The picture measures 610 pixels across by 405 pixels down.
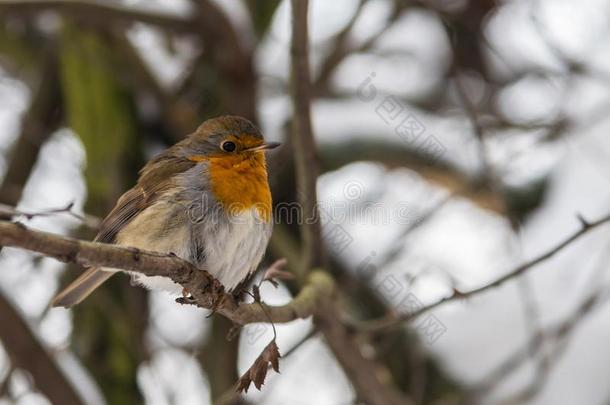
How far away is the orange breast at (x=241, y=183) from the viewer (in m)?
3.26

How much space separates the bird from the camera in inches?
124

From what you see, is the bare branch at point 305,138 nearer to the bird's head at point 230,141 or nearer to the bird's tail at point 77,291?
the bird's head at point 230,141

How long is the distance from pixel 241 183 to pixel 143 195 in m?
0.41

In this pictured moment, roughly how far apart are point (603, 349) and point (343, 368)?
1.45 meters

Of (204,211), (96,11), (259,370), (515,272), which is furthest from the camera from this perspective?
(96,11)

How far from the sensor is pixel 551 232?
512cm

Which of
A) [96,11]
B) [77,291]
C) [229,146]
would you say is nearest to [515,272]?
[229,146]

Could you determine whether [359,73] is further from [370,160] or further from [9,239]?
[9,239]

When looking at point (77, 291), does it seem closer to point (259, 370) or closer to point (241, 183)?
point (241, 183)

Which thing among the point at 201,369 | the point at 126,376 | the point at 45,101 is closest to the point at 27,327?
the point at 126,376

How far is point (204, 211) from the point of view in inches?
126

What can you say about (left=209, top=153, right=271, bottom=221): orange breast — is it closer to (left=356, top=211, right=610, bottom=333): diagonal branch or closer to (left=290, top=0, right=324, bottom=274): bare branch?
(left=290, top=0, right=324, bottom=274): bare branch

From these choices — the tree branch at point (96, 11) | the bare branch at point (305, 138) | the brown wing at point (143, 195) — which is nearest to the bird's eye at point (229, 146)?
the brown wing at point (143, 195)

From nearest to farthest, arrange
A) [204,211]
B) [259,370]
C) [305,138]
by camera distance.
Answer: [259,370] < [204,211] < [305,138]
